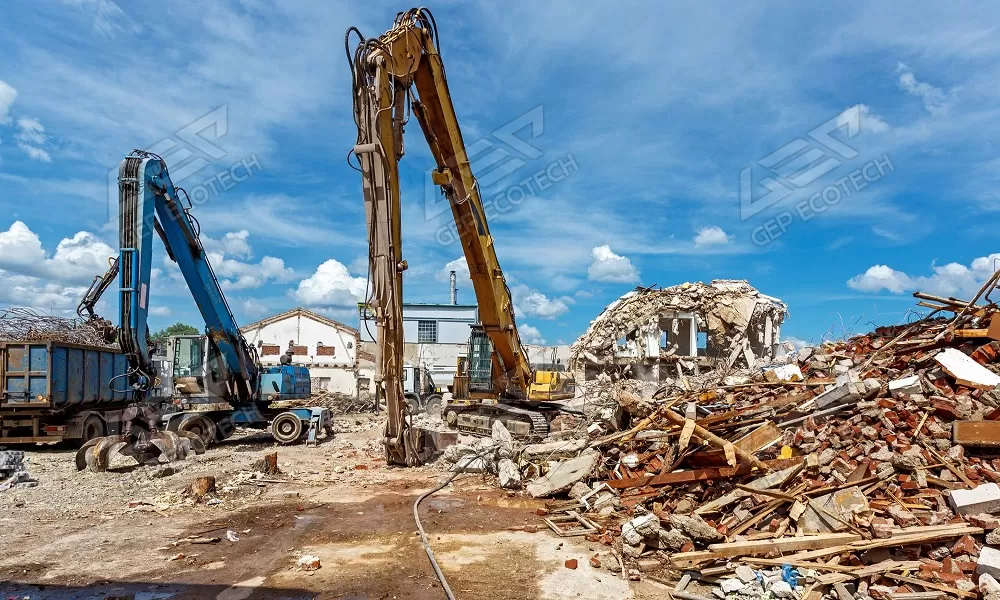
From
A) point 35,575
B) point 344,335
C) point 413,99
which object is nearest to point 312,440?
point 413,99

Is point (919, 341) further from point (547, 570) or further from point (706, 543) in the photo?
point (547, 570)

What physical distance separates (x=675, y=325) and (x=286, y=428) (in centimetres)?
1725

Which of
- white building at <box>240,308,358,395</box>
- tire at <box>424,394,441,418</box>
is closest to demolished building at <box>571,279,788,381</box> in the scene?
tire at <box>424,394,441,418</box>

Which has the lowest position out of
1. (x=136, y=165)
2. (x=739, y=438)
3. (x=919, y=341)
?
(x=739, y=438)

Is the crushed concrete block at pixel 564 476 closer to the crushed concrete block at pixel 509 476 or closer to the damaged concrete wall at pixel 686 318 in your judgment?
the crushed concrete block at pixel 509 476

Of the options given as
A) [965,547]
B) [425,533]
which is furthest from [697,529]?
[425,533]

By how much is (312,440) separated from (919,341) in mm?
13256

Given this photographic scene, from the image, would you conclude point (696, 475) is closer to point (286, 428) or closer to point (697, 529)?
point (697, 529)

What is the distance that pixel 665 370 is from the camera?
27500 mm

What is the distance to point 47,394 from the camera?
Result: 13.4 metres

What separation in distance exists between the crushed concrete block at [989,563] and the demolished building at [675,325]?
71.8 feet

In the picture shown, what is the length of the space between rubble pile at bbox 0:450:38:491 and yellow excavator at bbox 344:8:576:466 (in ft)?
18.4

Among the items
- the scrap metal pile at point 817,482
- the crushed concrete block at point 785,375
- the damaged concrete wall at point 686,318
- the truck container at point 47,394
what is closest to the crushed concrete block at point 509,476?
the scrap metal pile at point 817,482

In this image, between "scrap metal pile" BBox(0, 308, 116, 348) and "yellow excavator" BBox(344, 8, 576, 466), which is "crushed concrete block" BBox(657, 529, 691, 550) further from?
"scrap metal pile" BBox(0, 308, 116, 348)
